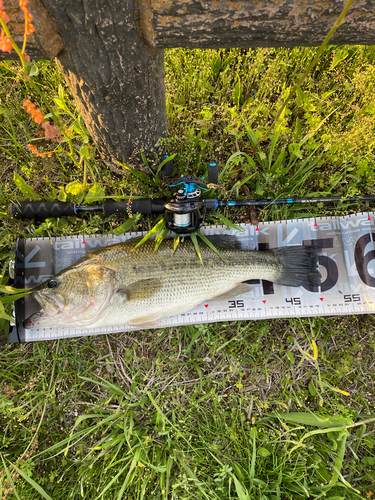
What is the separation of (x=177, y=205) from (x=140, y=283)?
0.80 metres

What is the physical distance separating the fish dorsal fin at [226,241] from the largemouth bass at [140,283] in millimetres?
76

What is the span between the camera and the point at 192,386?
10.1 ft

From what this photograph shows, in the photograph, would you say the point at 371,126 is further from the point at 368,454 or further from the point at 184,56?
the point at 368,454

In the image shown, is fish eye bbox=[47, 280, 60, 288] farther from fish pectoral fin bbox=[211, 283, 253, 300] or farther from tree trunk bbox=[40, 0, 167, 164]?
fish pectoral fin bbox=[211, 283, 253, 300]

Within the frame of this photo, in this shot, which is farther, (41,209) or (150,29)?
(41,209)

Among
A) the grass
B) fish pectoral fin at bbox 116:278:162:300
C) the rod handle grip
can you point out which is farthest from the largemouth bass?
the rod handle grip

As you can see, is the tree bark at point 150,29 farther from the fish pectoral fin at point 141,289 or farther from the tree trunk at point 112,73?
the fish pectoral fin at point 141,289

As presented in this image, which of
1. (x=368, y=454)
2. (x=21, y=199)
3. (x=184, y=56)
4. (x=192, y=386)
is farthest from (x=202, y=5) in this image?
(x=368, y=454)

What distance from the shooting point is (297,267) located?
302 centimetres

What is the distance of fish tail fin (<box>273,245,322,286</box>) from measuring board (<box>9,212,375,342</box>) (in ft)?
0.52

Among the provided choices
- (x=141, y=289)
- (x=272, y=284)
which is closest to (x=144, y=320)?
(x=141, y=289)

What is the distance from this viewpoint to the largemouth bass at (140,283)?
2631mm

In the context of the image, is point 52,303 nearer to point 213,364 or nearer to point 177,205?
point 177,205

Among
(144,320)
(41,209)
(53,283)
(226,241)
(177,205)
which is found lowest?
(144,320)
